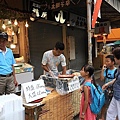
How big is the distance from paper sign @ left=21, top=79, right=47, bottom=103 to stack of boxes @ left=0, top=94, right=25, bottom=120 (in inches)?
7.2

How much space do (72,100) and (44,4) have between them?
470cm

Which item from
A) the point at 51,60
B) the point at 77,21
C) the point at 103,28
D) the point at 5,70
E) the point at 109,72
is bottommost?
the point at 109,72

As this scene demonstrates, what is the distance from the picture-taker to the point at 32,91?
3064 mm

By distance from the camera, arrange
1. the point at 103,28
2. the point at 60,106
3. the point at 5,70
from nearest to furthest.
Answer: the point at 60,106 → the point at 5,70 → the point at 103,28

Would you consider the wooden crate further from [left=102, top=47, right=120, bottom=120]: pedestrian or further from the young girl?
[left=102, top=47, right=120, bottom=120]: pedestrian

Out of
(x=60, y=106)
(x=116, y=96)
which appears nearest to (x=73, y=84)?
(x=60, y=106)

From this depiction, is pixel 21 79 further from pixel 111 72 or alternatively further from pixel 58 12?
pixel 58 12

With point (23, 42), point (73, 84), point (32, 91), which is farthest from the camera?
point (23, 42)

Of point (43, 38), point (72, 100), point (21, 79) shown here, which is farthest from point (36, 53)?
point (72, 100)

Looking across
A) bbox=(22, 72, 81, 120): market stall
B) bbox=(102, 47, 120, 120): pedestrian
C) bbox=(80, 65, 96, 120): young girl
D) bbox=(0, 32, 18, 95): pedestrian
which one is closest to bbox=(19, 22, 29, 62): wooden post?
Result: bbox=(0, 32, 18, 95): pedestrian

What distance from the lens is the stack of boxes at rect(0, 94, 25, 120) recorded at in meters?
2.62

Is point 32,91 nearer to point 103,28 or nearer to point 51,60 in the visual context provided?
point 51,60

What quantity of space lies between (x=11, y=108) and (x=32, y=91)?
472 millimetres

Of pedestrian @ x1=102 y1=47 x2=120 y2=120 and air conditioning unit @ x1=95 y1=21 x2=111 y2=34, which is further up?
air conditioning unit @ x1=95 y1=21 x2=111 y2=34
